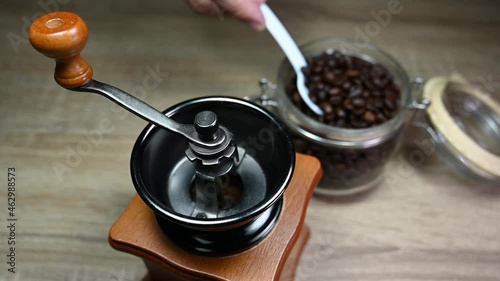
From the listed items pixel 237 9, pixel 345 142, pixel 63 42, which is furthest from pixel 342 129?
pixel 63 42

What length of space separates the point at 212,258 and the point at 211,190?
77mm

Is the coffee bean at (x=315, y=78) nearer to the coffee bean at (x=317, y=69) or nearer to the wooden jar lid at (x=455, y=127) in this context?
the coffee bean at (x=317, y=69)

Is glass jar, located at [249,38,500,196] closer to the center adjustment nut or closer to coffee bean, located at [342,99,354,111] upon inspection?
coffee bean, located at [342,99,354,111]

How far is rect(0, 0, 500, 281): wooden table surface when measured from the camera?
711mm

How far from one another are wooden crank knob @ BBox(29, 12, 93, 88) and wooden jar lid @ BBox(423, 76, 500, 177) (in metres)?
0.57

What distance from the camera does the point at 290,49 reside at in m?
0.76

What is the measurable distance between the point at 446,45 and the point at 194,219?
78 centimetres

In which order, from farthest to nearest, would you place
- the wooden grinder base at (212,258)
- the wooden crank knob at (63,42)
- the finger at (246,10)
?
the finger at (246,10), the wooden grinder base at (212,258), the wooden crank knob at (63,42)

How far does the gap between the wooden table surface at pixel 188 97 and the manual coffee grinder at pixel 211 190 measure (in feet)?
0.56

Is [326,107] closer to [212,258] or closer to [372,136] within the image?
[372,136]

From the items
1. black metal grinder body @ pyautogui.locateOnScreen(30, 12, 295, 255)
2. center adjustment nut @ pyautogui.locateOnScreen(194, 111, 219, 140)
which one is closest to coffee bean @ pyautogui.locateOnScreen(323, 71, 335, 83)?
black metal grinder body @ pyautogui.locateOnScreen(30, 12, 295, 255)

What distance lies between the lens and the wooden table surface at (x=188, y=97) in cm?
71

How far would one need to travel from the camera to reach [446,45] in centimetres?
101

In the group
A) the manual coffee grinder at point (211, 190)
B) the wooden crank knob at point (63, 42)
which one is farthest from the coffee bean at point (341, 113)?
the wooden crank knob at point (63, 42)
